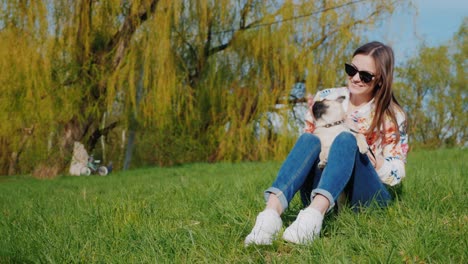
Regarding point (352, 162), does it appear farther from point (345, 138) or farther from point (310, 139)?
point (310, 139)

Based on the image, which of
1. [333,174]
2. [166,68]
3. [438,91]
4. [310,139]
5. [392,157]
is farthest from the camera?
[438,91]

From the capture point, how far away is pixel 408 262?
5.70ft

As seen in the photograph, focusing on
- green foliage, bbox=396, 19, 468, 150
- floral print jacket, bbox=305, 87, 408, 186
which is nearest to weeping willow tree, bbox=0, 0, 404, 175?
floral print jacket, bbox=305, 87, 408, 186

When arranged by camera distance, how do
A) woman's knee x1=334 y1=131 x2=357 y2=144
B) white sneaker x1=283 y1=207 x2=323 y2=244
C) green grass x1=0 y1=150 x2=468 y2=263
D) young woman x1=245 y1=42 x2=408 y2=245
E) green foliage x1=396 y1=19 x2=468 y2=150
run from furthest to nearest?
green foliage x1=396 y1=19 x2=468 y2=150 → woman's knee x1=334 y1=131 x2=357 y2=144 → young woman x1=245 y1=42 x2=408 y2=245 → white sneaker x1=283 y1=207 x2=323 y2=244 → green grass x1=0 y1=150 x2=468 y2=263

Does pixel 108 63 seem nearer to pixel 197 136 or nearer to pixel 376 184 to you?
pixel 197 136

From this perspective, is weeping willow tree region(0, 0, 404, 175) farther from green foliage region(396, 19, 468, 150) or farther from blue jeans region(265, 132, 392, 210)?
green foliage region(396, 19, 468, 150)

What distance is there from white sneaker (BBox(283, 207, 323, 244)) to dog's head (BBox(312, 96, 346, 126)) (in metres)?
0.53

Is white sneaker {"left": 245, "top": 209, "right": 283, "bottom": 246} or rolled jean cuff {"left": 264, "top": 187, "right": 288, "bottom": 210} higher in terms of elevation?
rolled jean cuff {"left": 264, "top": 187, "right": 288, "bottom": 210}

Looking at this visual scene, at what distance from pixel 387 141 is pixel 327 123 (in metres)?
0.37

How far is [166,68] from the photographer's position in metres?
9.25

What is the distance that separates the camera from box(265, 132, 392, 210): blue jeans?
2260 millimetres

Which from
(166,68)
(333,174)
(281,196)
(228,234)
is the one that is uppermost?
(166,68)

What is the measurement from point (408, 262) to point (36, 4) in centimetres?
861

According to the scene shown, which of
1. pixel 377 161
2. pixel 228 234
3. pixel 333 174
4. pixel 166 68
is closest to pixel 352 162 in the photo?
pixel 333 174
